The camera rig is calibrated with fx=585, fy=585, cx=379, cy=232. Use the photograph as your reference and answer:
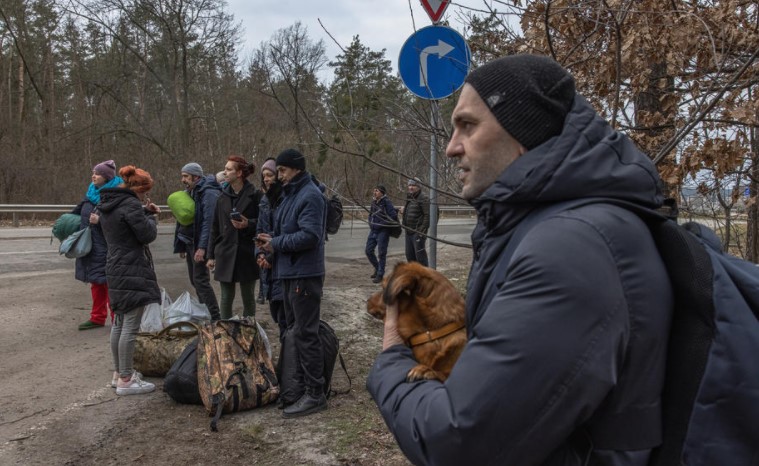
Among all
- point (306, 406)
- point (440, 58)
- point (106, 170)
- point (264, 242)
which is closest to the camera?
point (440, 58)

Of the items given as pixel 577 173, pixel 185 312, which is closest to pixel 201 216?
pixel 185 312

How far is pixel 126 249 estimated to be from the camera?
5.29 metres

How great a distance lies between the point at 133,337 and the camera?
5207 millimetres

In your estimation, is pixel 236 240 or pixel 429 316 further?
pixel 236 240

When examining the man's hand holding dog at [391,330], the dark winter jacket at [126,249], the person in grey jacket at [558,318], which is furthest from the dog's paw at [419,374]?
the dark winter jacket at [126,249]

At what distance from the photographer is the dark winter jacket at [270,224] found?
5.23 metres

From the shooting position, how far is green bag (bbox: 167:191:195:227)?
7.21 metres

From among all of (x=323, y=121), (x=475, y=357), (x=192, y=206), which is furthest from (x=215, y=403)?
(x=475, y=357)

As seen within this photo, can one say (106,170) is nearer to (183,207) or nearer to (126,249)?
(183,207)

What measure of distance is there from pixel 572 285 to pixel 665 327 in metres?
0.26

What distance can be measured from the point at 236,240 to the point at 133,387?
6.18 feet

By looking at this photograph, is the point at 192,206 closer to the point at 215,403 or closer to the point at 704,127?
the point at 215,403

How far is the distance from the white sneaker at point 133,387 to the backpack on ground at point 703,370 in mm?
4843

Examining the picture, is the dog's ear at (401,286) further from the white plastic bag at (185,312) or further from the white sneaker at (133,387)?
the white plastic bag at (185,312)
